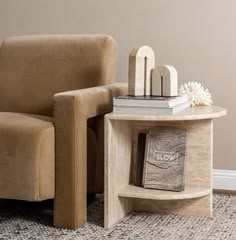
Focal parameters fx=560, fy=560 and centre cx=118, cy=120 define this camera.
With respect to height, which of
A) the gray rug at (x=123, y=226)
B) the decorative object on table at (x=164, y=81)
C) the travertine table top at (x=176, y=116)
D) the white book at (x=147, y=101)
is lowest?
the gray rug at (x=123, y=226)

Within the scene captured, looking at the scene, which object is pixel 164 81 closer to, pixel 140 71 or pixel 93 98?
pixel 140 71

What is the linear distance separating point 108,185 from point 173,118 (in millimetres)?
364

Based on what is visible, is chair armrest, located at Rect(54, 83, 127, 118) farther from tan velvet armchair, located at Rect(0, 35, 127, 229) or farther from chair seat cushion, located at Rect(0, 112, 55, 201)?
chair seat cushion, located at Rect(0, 112, 55, 201)

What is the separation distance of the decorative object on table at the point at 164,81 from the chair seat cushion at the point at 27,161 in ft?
1.48

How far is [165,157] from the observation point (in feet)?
7.59

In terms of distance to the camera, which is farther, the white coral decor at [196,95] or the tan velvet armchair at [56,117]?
the white coral decor at [196,95]

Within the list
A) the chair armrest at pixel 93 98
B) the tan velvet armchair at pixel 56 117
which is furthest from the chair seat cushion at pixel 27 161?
the chair armrest at pixel 93 98

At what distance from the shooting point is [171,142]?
7.59ft

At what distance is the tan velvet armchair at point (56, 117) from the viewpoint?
6.83ft

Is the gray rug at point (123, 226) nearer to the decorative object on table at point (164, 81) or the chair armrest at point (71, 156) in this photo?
the chair armrest at point (71, 156)

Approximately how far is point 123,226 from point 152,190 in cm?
19

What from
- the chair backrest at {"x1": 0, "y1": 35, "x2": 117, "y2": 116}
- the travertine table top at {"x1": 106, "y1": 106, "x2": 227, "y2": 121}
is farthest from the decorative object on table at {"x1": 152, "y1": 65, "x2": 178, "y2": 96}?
the chair backrest at {"x1": 0, "y1": 35, "x2": 117, "y2": 116}

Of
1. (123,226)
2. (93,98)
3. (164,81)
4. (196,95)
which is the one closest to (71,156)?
(93,98)

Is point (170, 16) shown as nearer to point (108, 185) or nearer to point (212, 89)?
point (212, 89)
